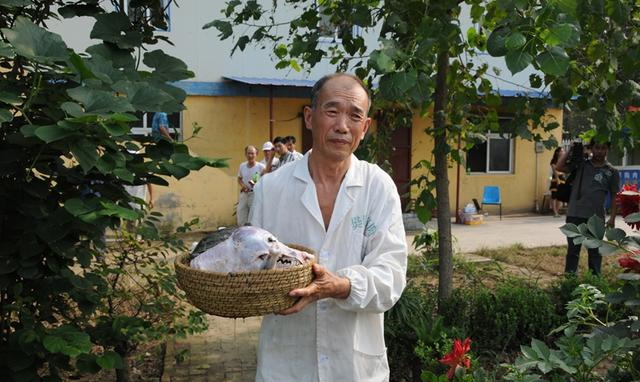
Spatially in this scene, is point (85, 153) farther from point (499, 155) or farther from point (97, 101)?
point (499, 155)

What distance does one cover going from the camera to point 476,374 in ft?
7.92

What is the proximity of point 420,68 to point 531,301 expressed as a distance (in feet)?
8.58

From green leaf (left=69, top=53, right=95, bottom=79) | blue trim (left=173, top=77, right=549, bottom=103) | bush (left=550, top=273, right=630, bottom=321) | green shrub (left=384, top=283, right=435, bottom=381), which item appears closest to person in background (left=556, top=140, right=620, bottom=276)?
bush (left=550, top=273, right=630, bottom=321)

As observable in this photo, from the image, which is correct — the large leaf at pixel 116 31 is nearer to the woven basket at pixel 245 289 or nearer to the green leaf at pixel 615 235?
the woven basket at pixel 245 289

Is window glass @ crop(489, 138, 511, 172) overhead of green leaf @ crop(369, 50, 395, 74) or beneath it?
beneath

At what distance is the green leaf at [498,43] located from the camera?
2.18m

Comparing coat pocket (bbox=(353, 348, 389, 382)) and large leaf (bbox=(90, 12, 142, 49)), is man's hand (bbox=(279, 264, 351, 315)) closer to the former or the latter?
coat pocket (bbox=(353, 348, 389, 382))

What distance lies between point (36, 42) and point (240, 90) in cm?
919

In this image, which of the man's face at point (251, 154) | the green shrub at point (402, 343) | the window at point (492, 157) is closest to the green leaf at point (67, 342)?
the green shrub at point (402, 343)

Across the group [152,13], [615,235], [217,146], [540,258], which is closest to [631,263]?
[615,235]

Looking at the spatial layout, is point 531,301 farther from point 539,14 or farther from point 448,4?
point 539,14

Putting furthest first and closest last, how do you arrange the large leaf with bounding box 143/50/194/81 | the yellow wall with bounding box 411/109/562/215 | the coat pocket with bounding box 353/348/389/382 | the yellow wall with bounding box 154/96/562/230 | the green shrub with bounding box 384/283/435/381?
the yellow wall with bounding box 411/109/562/215
the yellow wall with bounding box 154/96/562/230
the green shrub with bounding box 384/283/435/381
the large leaf with bounding box 143/50/194/81
the coat pocket with bounding box 353/348/389/382

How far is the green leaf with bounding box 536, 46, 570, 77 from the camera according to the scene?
6.63 feet

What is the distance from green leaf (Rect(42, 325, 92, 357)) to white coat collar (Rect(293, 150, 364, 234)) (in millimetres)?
965
